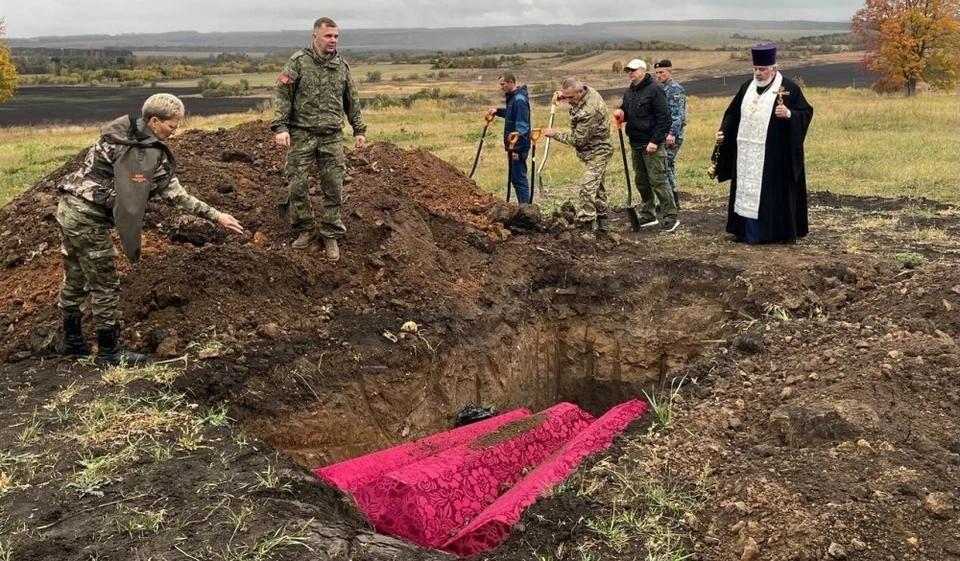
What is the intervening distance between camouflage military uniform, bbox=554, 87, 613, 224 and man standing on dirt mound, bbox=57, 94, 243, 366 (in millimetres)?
4163

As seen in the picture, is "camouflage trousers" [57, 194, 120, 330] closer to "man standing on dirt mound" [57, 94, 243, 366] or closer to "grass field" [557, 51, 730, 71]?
"man standing on dirt mound" [57, 94, 243, 366]

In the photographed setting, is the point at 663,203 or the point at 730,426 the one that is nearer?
the point at 730,426

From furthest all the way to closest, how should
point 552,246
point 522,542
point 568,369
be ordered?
point 552,246 → point 568,369 → point 522,542

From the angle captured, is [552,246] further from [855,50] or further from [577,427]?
[855,50]

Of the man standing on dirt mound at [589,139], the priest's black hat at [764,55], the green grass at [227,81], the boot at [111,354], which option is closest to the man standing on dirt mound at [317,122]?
the boot at [111,354]

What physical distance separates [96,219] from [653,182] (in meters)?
5.62

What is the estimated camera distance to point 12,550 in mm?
3309

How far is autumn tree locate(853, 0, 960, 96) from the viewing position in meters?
38.5

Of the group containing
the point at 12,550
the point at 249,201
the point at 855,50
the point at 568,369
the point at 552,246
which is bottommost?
the point at 568,369

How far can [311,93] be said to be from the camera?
6277 mm

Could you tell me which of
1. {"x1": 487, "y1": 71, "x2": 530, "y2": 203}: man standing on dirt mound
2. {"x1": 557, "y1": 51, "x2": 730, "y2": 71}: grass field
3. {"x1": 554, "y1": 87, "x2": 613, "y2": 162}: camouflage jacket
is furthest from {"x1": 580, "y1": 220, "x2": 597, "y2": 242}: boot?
{"x1": 557, "y1": 51, "x2": 730, "y2": 71}: grass field

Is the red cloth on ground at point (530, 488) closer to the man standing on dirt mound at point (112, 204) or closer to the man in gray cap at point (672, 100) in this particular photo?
the man standing on dirt mound at point (112, 204)

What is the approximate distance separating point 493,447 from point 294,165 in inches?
115

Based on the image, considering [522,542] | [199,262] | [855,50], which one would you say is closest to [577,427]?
[522,542]
